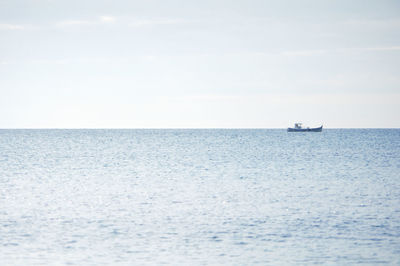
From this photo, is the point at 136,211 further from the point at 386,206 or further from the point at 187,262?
the point at 386,206

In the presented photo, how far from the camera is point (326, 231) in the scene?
26.8m

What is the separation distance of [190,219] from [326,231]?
304 inches

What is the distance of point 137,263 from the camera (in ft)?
69.5

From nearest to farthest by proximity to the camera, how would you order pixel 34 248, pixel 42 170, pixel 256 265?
pixel 256 265
pixel 34 248
pixel 42 170

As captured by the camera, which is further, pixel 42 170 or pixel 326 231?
pixel 42 170

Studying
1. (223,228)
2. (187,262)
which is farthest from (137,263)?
(223,228)

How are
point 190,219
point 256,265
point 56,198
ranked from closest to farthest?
point 256,265, point 190,219, point 56,198

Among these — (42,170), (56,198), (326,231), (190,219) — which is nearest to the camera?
(326,231)

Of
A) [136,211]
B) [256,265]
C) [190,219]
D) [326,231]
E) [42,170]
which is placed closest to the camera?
[256,265]

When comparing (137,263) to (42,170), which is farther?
(42,170)

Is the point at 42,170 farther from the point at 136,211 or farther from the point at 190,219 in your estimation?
the point at 190,219

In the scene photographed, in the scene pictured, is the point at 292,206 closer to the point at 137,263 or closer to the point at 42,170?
the point at 137,263

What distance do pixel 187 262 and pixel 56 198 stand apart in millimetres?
20420

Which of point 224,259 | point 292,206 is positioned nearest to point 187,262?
point 224,259
